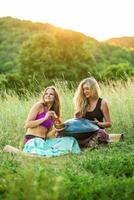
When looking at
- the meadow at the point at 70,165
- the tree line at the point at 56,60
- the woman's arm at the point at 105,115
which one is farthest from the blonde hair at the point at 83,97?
the tree line at the point at 56,60

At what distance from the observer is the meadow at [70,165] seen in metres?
3.95

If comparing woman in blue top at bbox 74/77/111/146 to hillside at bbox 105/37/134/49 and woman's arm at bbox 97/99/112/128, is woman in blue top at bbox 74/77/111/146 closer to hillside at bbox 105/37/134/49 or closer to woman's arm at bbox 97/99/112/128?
woman's arm at bbox 97/99/112/128

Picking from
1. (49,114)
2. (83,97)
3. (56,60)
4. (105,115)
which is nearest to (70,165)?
(49,114)

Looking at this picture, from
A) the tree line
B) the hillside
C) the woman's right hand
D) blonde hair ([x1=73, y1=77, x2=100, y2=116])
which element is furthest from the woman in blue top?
the hillside

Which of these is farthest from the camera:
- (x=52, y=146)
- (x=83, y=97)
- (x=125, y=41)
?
(x=125, y=41)

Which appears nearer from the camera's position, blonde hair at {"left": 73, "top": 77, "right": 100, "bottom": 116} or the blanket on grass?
the blanket on grass

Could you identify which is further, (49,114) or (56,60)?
(56,60)

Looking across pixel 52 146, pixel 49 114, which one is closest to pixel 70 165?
pixel 52 146

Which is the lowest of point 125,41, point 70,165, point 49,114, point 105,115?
point 70,165

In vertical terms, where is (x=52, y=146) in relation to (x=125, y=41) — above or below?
below

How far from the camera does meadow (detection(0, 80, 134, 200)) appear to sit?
395 cm

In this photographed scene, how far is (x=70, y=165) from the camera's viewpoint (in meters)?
6.89

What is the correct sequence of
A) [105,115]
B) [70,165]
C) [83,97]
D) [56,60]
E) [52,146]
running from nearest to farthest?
[70,165] < [52,146] < [105,115] < [83,97] < [56,60]

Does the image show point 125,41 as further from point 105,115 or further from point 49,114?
point 49,114
